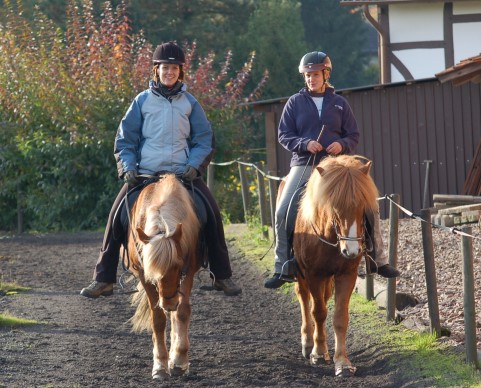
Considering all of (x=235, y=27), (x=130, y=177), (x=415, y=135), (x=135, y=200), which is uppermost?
(x=235, y=27)

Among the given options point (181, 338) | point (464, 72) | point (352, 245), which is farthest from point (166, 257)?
point (464, 72)

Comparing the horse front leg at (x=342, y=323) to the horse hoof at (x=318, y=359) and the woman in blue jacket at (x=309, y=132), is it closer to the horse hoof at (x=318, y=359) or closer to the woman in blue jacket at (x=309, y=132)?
the horse hoof at (x=318, y=359)

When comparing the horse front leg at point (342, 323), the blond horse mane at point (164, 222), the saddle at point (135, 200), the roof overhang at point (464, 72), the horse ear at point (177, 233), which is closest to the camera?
the blond horse mane at point (164, 222)

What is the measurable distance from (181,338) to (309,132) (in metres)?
1.93

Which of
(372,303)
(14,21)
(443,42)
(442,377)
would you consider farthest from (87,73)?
(442,377)

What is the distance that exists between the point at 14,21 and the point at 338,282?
14803 mm

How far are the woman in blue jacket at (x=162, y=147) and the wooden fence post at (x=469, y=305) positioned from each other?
200 cm

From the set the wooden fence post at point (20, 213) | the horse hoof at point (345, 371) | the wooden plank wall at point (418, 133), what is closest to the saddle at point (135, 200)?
the horse hoof at point (345, 371)

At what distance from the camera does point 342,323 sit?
710 centimetres

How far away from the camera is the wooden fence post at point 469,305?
256 inches

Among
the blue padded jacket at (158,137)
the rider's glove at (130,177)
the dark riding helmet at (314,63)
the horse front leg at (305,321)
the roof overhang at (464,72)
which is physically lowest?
the horse front leg at (305,321)

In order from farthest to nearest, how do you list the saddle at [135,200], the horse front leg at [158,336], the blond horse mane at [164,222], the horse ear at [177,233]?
the saddle at [135,200]
the horse front leg at [158,336]
the horse ear at [177,233]
the blond horse mane at [164,222]

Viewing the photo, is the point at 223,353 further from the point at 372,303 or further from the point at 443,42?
the point at 443,42

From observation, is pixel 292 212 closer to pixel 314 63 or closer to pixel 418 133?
pixel 314 63
